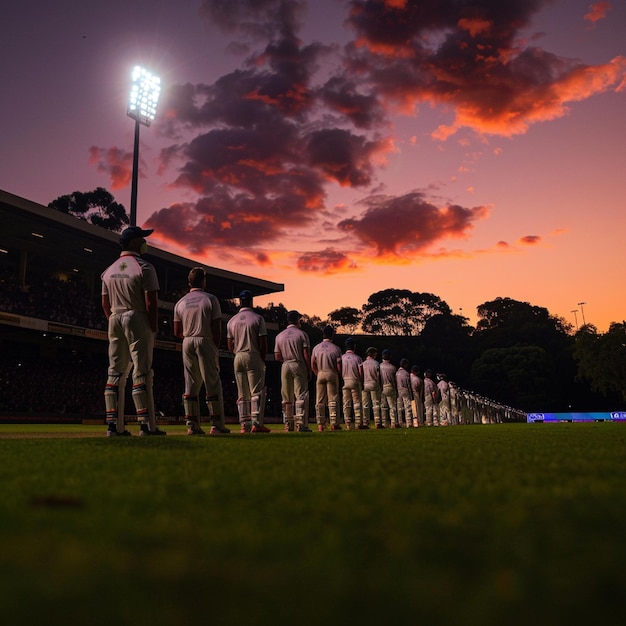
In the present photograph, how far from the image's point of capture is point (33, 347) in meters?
35.6

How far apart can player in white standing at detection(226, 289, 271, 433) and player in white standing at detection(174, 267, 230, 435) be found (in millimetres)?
1302

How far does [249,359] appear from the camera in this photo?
9.87 meters

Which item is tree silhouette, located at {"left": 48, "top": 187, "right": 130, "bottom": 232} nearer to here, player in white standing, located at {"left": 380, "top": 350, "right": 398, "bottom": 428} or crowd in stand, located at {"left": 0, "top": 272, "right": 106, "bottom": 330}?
crowd in stand, located at {"left": 0, "top": 272, "right": 106, "bottom": 330}

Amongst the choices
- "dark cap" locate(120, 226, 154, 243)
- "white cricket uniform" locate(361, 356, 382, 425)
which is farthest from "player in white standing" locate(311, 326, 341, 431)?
"dark cap" locate(120, 226, 154, 243)

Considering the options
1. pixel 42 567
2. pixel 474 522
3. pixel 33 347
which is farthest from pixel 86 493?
pixel 33 347

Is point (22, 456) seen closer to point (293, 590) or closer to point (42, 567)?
point (42, 567)

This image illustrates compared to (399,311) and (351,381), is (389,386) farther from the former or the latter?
(399,311)

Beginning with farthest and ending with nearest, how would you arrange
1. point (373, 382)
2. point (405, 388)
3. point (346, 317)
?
point (346, 317) → point (405, 388) → point (373, 382)

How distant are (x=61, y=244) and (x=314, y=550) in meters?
39.7

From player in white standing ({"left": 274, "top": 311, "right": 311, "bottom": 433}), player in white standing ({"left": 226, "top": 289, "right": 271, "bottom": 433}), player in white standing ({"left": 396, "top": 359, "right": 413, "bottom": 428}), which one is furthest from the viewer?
player in white standing ({"left": 396, "top": 359, "right": 413, "bottom": 428})

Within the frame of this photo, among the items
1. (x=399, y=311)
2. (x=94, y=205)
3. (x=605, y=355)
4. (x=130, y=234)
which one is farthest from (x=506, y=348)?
(x=130, y=234)

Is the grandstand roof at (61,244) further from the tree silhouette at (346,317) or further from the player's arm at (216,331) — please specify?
the tree silhouette at (346,317)

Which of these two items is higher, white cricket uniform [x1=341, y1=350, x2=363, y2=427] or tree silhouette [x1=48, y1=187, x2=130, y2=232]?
tree silhouette [x1=48, y1=187, x2=130, y2=232]

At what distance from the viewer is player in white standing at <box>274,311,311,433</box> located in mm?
11539
